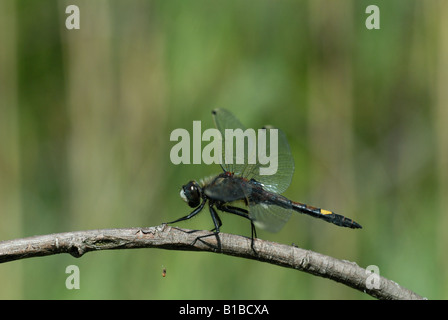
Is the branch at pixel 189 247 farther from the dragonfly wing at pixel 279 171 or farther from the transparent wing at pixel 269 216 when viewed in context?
the dragonfly wing at pixel 279 171

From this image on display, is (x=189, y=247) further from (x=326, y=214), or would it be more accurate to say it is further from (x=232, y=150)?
(x=326, y=214)

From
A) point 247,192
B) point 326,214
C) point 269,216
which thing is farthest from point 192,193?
point 326,214

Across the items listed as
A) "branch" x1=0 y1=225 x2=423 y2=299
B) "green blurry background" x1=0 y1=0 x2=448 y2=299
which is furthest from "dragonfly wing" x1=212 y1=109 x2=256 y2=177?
"branch" x1=0 y1=225 x2=423 y2=299

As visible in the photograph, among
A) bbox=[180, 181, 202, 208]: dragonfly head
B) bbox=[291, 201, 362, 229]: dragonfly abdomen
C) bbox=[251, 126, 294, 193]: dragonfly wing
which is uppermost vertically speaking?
bbox=[251, 126, 294, 193]: dragonfly wing

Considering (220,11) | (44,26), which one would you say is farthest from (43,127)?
(220,11)

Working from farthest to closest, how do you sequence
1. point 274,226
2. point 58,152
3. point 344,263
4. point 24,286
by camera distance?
point 58,152, point 24,286, point 274,226, point 344,263

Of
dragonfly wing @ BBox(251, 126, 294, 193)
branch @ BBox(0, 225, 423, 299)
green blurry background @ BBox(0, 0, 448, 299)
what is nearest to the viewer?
branch @ BBox(0, 225, 423, 299)

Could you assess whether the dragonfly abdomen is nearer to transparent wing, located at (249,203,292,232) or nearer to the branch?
transparent wing, located at (249,203,292,232)

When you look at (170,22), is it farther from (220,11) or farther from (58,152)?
(58,152)
